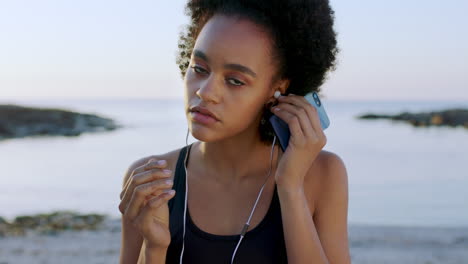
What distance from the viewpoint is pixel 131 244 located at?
112 inches

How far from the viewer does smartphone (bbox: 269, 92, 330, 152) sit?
8.68 feet

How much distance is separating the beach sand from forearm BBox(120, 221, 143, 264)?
456 cm

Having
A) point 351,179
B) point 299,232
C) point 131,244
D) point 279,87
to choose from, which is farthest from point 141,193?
point 351,179

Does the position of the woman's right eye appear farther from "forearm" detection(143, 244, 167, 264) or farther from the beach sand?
the beach sand

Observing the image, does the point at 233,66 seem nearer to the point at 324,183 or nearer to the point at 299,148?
the point at 299,148

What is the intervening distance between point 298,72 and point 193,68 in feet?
1.83

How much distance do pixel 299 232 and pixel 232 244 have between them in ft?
1.07

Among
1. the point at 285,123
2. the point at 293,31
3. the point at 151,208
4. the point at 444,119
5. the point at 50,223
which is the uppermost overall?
the point at 444,119

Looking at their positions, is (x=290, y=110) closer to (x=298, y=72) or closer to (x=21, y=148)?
(x=298, y=72)

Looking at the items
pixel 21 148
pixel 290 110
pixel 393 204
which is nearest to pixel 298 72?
pixel 290 110

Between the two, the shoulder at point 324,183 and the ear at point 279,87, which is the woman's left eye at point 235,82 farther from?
the shoulder at point 324,183

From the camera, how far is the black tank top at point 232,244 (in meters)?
2.63

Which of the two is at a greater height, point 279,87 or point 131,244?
point 279,87

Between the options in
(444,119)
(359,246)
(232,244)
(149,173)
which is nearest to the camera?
(149,173)
